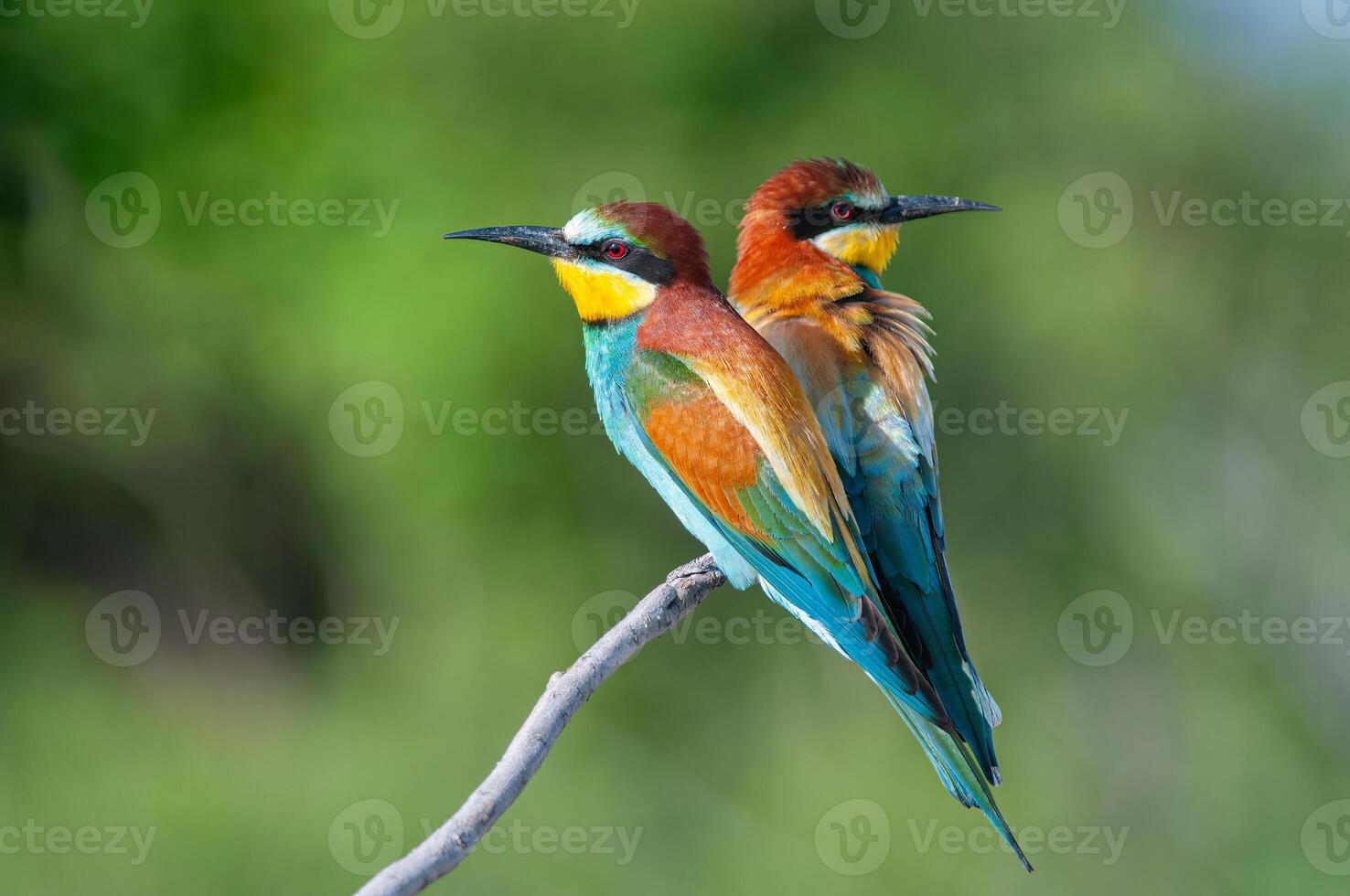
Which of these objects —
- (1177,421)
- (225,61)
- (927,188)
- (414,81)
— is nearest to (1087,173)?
(927,188)

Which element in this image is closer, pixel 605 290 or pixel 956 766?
pixel 956 766

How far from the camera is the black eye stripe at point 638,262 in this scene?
226 cm

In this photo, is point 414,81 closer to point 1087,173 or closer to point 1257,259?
point 1087,173

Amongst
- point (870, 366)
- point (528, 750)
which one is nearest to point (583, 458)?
point (870, 366)

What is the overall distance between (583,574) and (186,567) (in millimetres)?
1745

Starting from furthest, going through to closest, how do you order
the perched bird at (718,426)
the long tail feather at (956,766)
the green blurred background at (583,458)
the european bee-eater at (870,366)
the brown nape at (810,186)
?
the green blurred background at (583,458)
the brown nape at (810,186)
the european bee-eater at (870,366)
the perched bird at (718,426)
the long tail feather at (956,766)

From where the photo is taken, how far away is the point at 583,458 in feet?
16.6

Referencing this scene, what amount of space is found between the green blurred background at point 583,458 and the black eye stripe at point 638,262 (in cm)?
260

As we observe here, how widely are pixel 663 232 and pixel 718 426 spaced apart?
1.17 ft

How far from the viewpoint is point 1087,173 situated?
528cm

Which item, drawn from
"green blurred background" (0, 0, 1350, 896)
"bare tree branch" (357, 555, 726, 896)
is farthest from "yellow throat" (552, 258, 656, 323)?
"green blurred background" (0, 0, 1350, 896)

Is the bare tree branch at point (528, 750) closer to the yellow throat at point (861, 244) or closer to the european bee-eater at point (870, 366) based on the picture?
the european bee-eater at point (870, 366)

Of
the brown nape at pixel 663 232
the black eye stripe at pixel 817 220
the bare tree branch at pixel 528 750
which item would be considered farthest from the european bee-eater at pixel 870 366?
the bare tree branch at pixel 528 750

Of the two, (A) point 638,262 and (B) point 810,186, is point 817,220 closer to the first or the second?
(B) point 810,186
